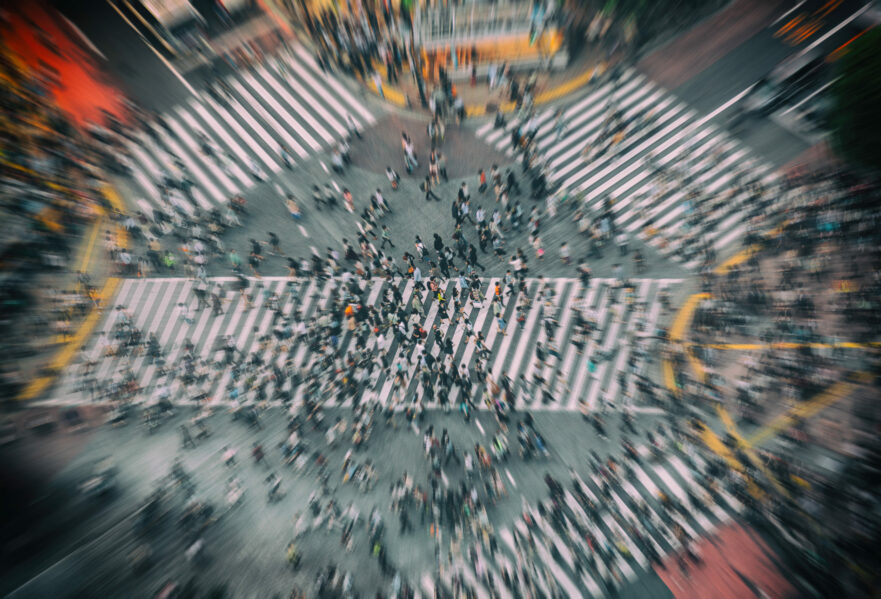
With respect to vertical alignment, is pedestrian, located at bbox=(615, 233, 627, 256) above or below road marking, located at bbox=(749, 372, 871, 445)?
above

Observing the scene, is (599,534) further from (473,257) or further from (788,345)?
(473,257)

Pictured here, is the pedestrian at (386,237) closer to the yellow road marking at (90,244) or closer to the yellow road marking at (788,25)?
the yellow road marking at (90,244)

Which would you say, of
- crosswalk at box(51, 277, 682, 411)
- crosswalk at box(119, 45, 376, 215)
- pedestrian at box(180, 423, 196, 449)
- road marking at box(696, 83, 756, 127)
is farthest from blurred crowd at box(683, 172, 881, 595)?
pedestrian at box(180, 423, 196, 449)

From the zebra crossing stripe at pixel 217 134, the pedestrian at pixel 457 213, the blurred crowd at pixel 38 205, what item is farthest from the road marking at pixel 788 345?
the blurred crowd at pixel 38 205

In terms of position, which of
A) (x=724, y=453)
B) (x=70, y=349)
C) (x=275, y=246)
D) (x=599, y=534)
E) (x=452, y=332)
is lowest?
(x=599, y=534)

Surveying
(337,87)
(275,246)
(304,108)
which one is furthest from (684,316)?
(304,108)

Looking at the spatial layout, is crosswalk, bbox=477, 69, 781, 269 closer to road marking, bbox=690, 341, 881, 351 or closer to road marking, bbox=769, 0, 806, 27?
road marking, bbox=690, 341, 881, 351

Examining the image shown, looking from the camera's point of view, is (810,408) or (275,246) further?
(275,246)

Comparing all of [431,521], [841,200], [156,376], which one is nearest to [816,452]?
[841,200]
